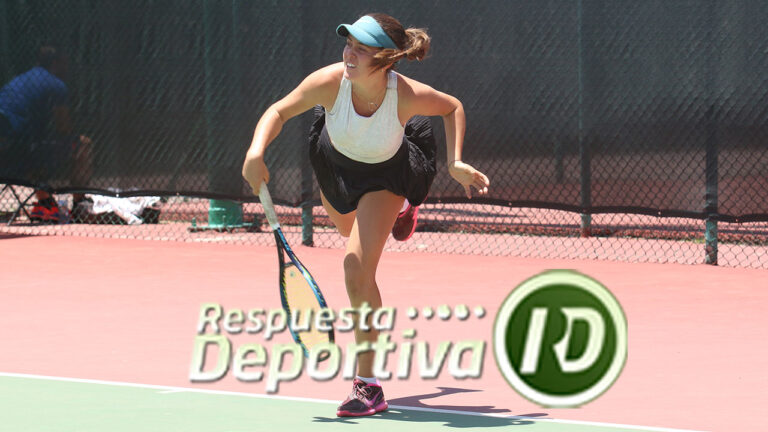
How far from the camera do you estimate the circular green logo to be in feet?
18.2

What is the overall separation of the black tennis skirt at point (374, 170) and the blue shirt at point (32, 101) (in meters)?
7.35

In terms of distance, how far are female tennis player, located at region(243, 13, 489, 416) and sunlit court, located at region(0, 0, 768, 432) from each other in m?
0.01

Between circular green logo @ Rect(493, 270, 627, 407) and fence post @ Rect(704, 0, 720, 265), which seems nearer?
circular green logo @ Rect(493, 270, 627, 407)

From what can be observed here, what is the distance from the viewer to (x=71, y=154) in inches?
502

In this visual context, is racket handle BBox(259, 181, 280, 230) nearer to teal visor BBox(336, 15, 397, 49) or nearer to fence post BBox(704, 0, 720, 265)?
teal visor BBox(336, 15, 397, 49)

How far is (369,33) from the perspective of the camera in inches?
216

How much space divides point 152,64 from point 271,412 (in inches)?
296

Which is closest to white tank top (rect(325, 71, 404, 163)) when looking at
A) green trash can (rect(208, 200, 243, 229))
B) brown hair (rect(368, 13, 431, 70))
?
brown hair (rect(368, 13, 431, 70))

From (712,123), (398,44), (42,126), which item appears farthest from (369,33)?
(42,126)

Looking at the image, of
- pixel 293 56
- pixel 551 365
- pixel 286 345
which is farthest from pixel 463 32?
pixel 551 365

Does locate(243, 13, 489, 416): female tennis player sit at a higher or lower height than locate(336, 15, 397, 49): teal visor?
lower

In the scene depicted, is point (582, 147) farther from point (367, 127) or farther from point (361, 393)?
point (361, 393)

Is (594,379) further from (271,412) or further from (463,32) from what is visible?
(463,32)

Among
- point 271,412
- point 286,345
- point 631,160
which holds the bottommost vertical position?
point 271,412
